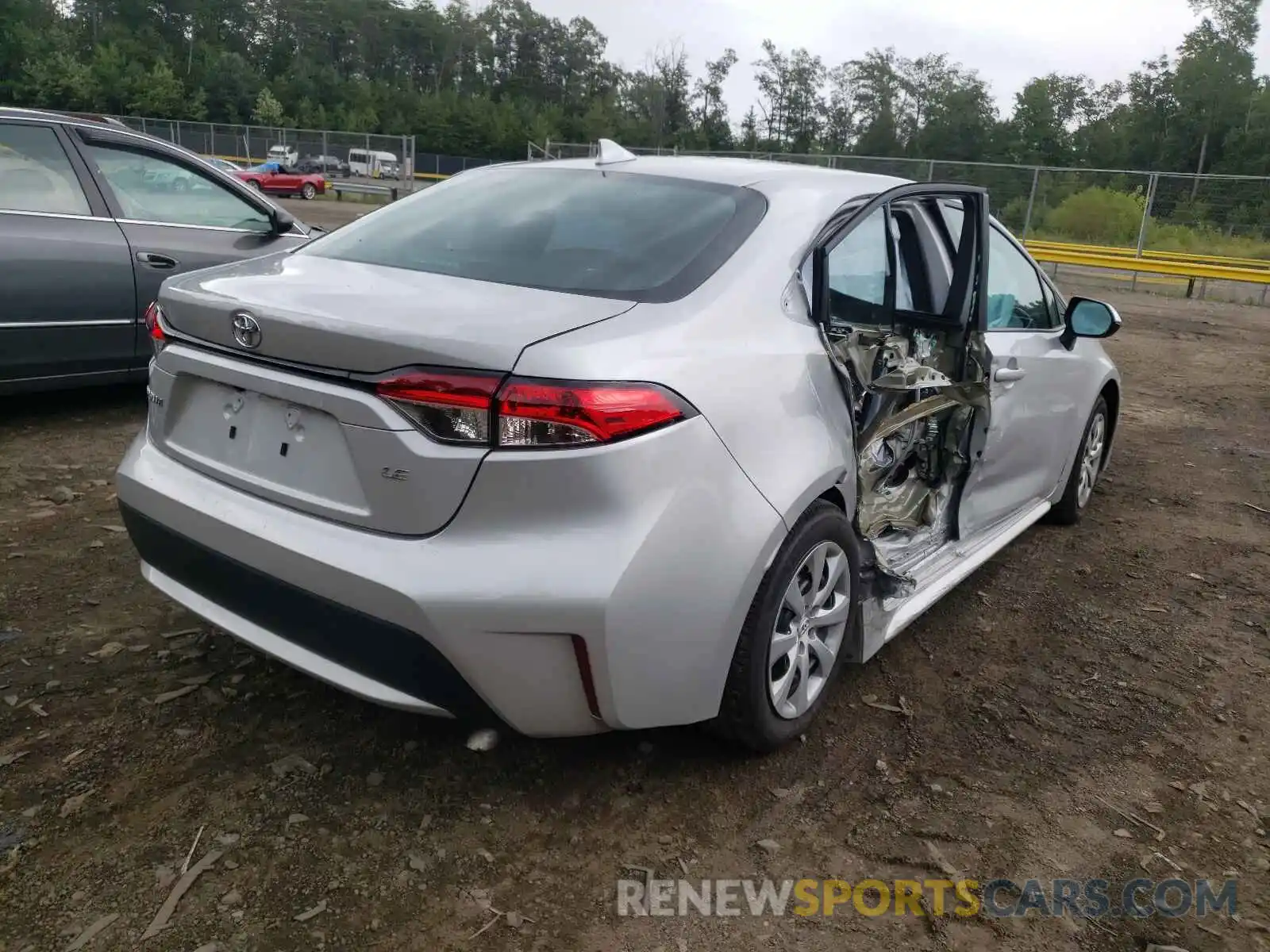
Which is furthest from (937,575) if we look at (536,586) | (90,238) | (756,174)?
(90,238)

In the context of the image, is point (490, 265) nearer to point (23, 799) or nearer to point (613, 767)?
point (613, 767)

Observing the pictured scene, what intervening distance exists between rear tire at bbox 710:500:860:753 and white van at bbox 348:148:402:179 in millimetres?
35440

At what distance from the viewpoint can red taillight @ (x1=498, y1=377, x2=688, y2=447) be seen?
79.4 inches

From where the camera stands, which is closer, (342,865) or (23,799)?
(342,865)

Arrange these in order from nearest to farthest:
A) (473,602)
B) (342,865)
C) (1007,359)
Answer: (473,602), (342,865), (1007,359)

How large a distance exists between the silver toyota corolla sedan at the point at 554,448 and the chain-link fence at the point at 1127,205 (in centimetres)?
1700

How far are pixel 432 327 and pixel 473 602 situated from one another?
0.59 meters

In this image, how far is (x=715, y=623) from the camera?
2.27 m

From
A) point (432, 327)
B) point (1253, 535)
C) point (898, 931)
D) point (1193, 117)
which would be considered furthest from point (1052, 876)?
point (1193, 117)

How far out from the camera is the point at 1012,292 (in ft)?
13.3

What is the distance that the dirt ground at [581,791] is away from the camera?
209 centimetres

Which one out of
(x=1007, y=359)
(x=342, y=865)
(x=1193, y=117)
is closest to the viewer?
(x=342, y=865)

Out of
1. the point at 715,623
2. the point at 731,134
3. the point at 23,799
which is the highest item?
the point at 731,134

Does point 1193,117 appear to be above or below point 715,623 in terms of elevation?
above
